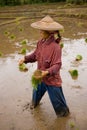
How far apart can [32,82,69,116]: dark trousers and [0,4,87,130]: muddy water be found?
0.16 metres

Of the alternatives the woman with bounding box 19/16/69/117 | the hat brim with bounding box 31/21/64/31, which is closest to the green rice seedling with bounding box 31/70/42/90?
the woman with bounding box 19/16/69/117

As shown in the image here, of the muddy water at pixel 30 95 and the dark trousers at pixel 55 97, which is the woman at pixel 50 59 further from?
the muddy water at pixel 30 95

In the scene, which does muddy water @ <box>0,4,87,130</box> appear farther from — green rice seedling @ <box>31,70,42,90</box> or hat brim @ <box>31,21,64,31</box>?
hat brim @ <box>31,21,64,31</box>

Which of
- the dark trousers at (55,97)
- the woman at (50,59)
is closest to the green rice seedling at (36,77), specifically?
the woman at (50,59)

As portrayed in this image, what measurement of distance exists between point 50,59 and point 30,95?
4.94 ft

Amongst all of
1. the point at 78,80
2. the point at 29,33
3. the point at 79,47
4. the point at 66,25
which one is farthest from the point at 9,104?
the point at 66,25

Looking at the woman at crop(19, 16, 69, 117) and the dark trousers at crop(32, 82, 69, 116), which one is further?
the dark trousers at crop(32, 82, 69, 116)

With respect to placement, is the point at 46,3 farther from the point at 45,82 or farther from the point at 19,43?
the point at 45,82

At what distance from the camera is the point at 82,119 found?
4605mm

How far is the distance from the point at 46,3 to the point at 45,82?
16856mm

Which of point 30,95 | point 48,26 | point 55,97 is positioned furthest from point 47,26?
point 30,95

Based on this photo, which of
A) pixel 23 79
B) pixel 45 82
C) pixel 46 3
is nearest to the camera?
pixel 45 82

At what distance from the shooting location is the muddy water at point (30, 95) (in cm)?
453

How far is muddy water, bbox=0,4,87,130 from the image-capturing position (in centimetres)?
453
